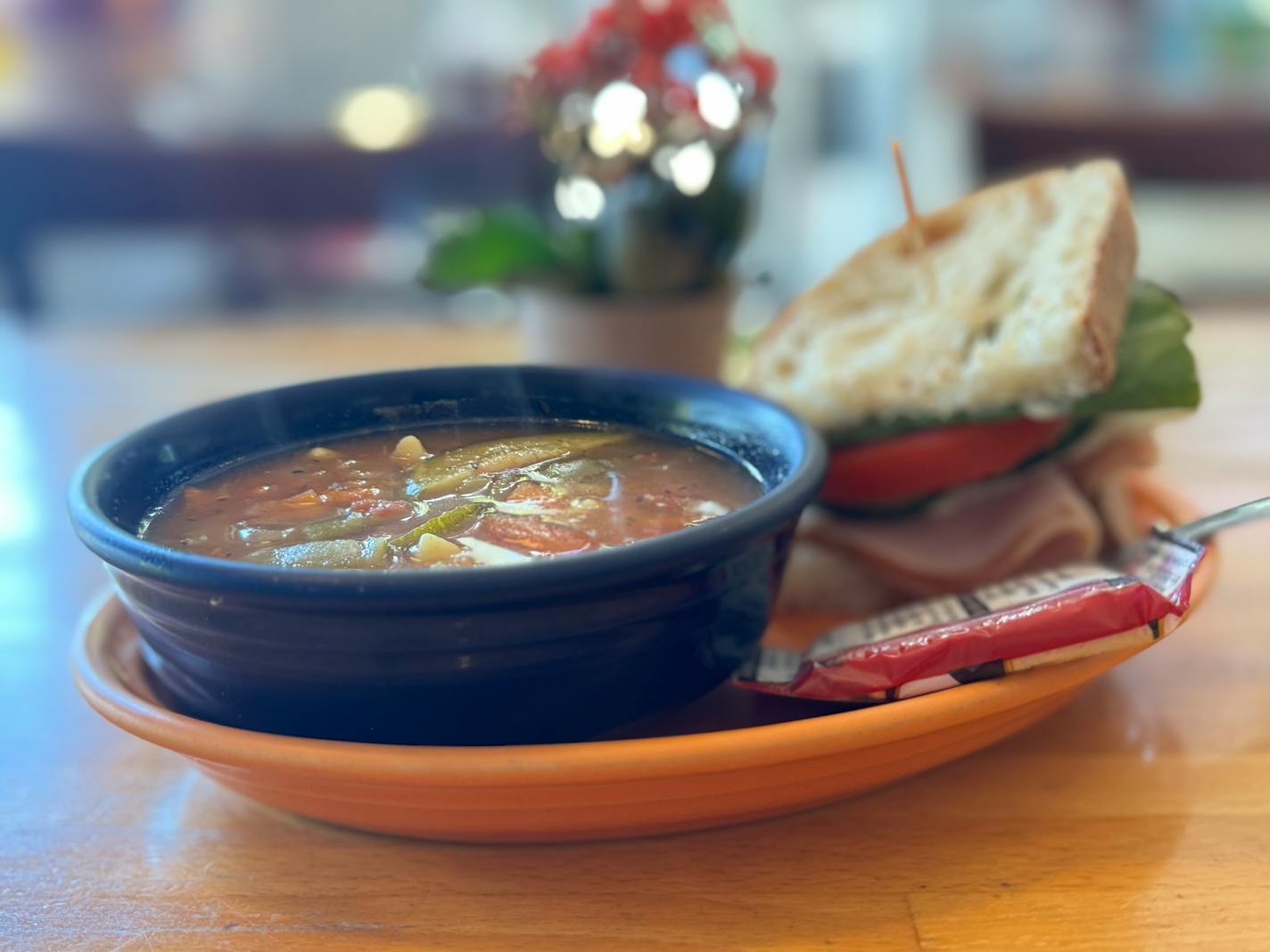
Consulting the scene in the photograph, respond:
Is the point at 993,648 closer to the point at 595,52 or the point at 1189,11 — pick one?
the point at 595,52

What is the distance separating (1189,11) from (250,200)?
5307 millimetres

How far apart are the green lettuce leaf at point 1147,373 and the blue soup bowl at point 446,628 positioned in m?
0.36

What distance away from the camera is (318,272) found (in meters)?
6.50

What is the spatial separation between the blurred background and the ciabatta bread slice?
14.0ft

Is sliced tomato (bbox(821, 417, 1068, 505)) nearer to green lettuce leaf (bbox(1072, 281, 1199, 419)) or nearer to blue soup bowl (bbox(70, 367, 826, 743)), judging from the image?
green lettuce leaf (bbox(1072, 281, 1199, 419))

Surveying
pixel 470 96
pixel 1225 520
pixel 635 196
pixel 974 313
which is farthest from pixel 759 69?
pixel 470 96

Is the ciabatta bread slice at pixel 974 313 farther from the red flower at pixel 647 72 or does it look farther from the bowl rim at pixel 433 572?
the red flower at pixel 647 72

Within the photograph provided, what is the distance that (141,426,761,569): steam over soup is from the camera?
38.2 inches

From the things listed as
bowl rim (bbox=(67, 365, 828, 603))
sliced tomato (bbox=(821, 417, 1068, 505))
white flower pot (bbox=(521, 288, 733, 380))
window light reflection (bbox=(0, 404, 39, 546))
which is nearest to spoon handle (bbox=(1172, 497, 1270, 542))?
sliced tomato (bbox=(821, 417, 1068, 505))

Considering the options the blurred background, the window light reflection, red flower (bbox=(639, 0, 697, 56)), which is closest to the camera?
the window light reflection

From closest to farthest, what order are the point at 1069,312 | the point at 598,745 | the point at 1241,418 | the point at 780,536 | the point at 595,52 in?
1. the point at 598,745
2. the point at 780,536
3. the point at 1069,312
4. the point at 595,52
5. the point at 1241,418

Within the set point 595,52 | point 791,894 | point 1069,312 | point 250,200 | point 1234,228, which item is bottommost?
point 1234,228

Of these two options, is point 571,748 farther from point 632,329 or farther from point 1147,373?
point 632,329

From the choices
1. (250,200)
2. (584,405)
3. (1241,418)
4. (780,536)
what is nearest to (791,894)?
(780,536)
